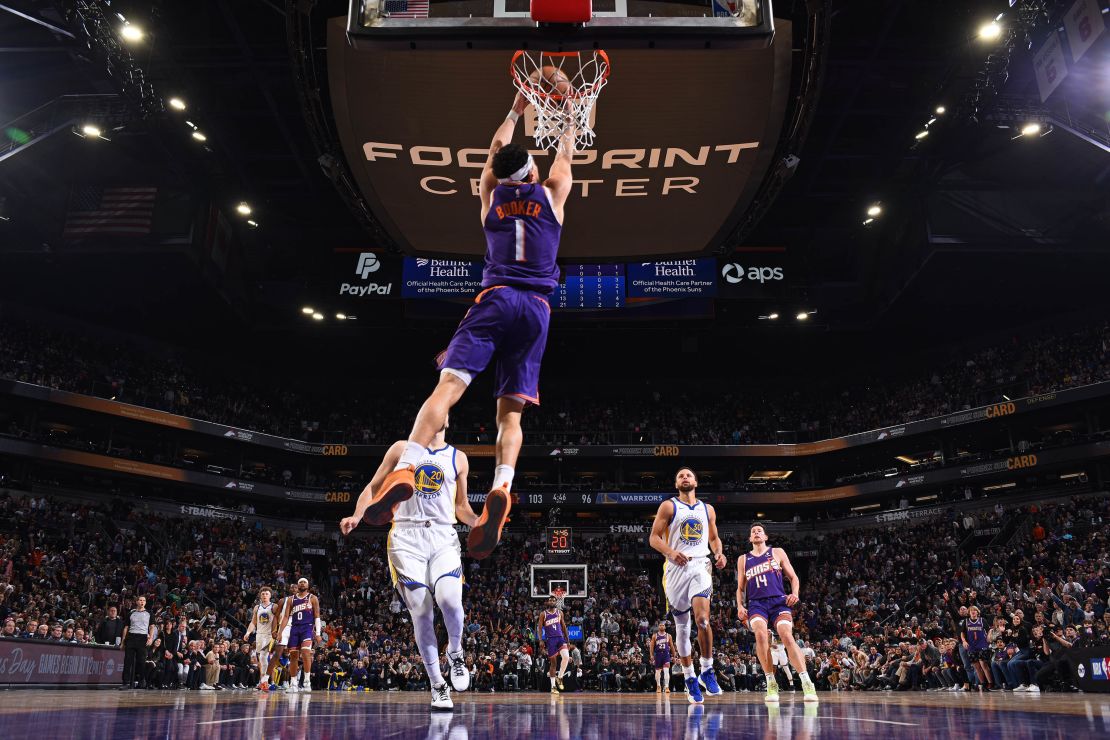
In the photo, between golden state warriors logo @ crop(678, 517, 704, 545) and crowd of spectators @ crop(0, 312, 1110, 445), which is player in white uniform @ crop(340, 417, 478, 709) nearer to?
golden state warriors logo @ crop(678, 517, 704, 545)

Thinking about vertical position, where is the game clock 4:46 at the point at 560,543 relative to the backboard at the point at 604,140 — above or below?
below

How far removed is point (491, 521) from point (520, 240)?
6.34 feet

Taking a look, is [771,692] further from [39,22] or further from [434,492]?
[39,22]

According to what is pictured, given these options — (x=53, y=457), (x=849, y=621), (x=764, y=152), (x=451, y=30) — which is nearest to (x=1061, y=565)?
(x=849, y=621)

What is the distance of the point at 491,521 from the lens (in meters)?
5.37

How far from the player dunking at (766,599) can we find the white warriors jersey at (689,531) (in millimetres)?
659

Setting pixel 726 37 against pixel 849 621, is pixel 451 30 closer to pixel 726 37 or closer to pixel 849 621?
pixel 726 37

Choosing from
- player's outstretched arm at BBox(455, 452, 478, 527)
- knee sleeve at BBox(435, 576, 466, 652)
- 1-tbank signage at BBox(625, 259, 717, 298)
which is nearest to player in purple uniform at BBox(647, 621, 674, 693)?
1-tbank signage at BBox(625, 259, 717, 298)

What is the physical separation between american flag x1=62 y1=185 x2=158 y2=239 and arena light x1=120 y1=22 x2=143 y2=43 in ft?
28.3

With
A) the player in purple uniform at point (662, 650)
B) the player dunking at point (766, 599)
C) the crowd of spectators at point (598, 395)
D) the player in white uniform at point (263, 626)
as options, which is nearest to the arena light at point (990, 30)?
the player dunking at point (766, 599)

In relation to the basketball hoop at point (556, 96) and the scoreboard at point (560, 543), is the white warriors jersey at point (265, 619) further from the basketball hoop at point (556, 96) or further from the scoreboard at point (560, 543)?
the basketball hoop at point (556, 96)

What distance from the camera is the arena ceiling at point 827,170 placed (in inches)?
872

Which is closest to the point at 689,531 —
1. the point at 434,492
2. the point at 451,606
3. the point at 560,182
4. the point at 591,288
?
the point at 434,492

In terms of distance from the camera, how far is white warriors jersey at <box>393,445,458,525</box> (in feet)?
25.2
